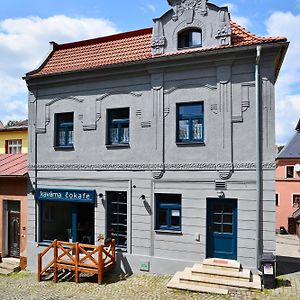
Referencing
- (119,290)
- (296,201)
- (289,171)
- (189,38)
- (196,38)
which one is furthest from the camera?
(289,171)

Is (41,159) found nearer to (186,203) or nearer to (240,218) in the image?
(186,203)

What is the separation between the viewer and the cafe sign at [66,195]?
13.2m

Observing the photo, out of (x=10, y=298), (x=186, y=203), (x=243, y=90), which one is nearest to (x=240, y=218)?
(x=186, y=203)

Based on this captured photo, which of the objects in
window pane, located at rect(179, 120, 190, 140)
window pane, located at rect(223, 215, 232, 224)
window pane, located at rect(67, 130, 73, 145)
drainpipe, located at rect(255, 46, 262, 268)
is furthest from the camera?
window pane, located at rect(67, 130, 73, 145)

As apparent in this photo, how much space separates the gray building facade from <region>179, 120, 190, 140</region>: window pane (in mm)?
37

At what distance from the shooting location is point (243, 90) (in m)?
11.4

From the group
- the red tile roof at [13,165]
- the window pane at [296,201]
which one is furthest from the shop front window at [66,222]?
the window pane at [296,201]

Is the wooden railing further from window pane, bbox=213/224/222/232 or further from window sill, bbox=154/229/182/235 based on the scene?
window pane, bbox=213/224/222/232

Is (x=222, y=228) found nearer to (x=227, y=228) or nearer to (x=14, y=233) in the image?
(x=227, y=228)

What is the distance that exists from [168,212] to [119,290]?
10.4 ft

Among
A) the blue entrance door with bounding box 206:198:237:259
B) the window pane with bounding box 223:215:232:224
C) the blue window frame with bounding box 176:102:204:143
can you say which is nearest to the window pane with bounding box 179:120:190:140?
the blue window frame with bounding box 176:102:204:143

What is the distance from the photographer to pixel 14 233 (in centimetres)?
1523

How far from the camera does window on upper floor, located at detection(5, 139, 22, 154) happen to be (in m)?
20.7

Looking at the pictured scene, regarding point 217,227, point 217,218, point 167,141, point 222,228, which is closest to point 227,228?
point 222,228
